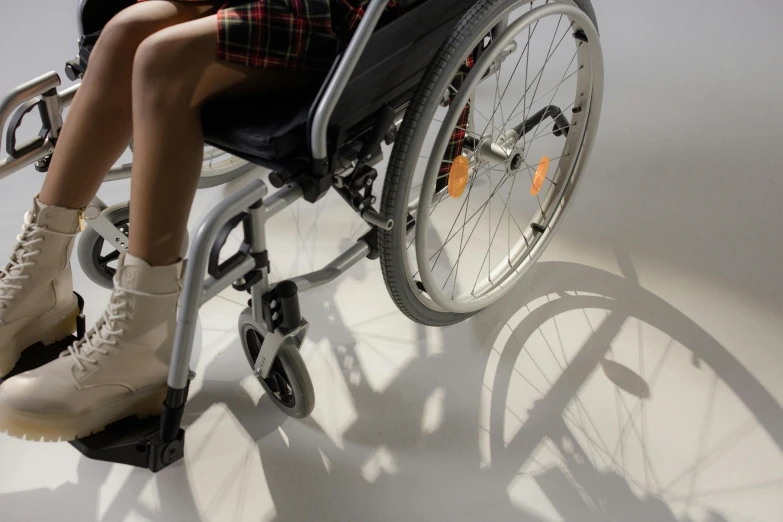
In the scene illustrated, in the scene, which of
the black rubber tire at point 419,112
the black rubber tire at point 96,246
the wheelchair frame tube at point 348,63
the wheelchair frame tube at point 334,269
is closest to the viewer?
the wheelchair frame tube at point 348,63

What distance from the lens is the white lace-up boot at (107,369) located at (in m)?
0.98

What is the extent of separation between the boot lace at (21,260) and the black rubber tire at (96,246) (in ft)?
0.73

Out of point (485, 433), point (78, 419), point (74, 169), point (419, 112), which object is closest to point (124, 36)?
point (74, 169)

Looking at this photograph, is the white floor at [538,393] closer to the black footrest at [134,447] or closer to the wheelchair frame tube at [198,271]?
the black footrest at [134,447]

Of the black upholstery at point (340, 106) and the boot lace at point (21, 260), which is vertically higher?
the black upholstery at point (340, 106)

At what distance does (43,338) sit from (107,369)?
0.22 metres

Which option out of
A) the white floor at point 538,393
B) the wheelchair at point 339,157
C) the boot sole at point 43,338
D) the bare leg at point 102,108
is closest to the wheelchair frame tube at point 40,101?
the wheelchair at point 339,157

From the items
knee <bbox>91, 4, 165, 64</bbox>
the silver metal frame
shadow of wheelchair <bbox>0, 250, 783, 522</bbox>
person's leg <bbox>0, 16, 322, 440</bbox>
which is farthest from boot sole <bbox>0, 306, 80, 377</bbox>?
knee <bbox>91, 4, 165, 64</bbox>

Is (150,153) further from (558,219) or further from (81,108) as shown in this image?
(558,219)

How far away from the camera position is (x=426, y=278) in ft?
3.72

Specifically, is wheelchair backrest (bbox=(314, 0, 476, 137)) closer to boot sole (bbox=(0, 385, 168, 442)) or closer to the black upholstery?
the black upholstery

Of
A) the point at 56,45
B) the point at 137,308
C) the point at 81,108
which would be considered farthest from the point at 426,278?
the point at 56,45

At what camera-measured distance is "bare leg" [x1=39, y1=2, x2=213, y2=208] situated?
1027 millimetres

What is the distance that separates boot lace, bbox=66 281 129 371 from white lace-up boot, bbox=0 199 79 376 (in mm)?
121
